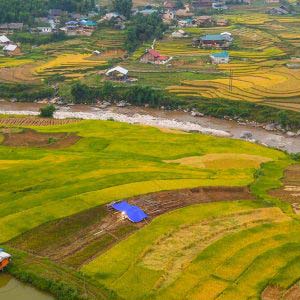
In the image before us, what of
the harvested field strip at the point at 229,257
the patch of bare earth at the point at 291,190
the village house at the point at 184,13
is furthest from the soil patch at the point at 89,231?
the village house at the point at 184,13

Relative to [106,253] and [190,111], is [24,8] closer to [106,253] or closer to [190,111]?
[190,111]

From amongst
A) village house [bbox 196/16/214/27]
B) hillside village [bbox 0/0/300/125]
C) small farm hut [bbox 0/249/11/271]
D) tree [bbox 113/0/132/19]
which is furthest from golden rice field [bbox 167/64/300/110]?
small farm hut [bbox 0/249/11/271]

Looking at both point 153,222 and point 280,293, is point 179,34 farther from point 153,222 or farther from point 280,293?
point 280,293

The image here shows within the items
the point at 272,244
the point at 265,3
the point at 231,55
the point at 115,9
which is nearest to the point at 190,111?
the point at 231,55

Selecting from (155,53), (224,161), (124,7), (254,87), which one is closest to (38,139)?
(224,161)

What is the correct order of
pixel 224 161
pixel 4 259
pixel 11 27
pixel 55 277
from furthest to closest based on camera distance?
pixel 11 27 < pixel 224 161 < pixel 4 259 < pixel 55 277

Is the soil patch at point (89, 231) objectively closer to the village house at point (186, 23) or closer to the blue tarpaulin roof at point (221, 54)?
the blue tarpaulin roof at point (221, 54)
